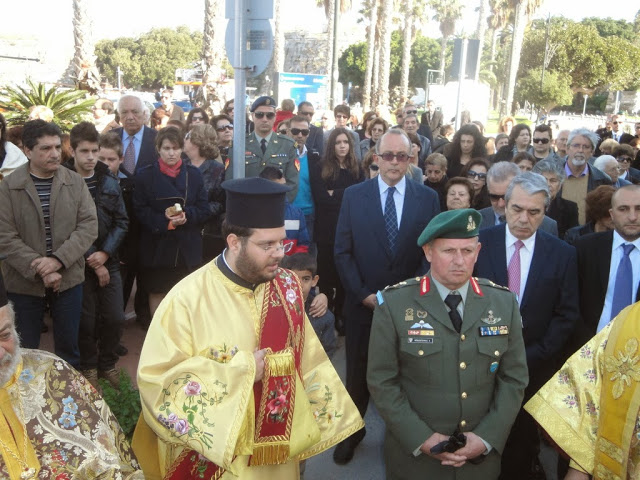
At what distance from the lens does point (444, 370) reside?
10.6ft

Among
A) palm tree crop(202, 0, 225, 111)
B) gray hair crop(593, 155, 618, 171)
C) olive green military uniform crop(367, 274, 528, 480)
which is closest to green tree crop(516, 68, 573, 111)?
palm tree crop(202, 0, 225, 111)

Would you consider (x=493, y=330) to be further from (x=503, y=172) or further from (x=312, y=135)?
(x=312, y=135)

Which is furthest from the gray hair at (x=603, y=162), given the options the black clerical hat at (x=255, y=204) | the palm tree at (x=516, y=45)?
the palm tree at (x=516, y=45)

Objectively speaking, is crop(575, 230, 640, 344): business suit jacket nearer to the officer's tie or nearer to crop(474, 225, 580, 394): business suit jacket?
crop(474, 225, 580, 394): business suit jacket

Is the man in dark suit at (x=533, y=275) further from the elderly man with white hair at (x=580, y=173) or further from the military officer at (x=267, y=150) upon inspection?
the military officer at (x=267, y=150)

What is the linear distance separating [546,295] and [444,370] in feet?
3.78

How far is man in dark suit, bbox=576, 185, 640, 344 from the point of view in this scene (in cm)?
409

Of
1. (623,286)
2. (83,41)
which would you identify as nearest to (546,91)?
(83,41)

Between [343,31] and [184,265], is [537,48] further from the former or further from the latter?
[184,265]

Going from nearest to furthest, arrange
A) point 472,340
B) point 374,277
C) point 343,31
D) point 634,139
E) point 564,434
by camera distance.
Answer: point 564,434 < point 472,340 < point 374,277 < point 634,139 < point 343,31

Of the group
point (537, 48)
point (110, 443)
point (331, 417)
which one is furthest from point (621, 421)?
point (537, 48)

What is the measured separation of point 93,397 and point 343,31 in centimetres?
8067

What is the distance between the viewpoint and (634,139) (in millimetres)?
13477

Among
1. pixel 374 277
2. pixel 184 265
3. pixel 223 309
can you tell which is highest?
pixel 223 309
